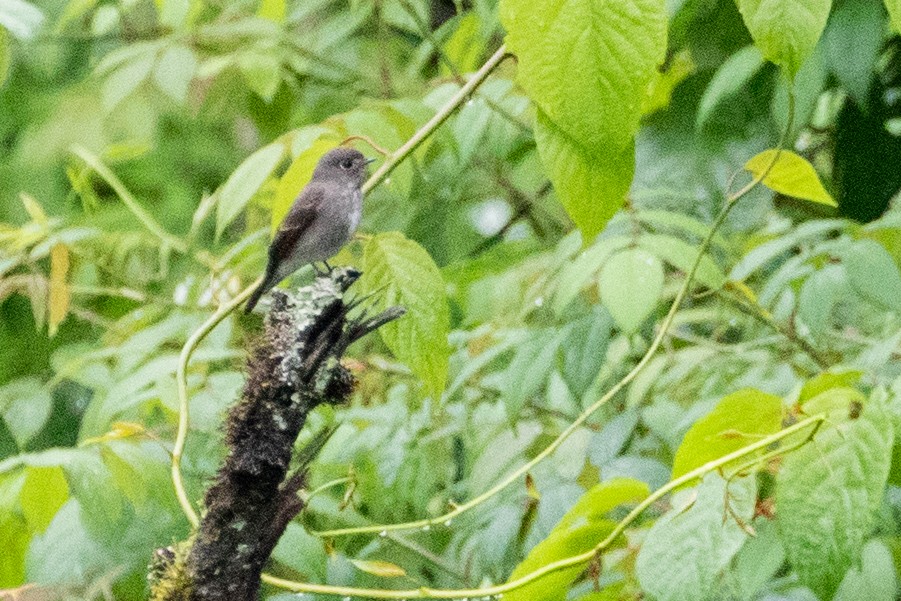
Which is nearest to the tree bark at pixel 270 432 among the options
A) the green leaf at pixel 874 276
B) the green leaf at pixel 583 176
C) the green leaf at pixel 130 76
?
the green leaf at pixel 583 176

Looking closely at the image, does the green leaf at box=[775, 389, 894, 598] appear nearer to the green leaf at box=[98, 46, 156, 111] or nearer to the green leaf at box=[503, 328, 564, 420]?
the green leaf at box=[503, 328, 564, 420]

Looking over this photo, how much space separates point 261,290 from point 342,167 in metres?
0.09

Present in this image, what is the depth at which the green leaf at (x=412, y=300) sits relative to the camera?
1.72 ft

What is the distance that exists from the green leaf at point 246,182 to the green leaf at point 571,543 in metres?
0.38

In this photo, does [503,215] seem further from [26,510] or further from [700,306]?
[26,510]

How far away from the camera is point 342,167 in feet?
2.08

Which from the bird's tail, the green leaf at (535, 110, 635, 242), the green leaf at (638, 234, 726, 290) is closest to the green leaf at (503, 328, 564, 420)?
the green leaf at (638, 234, 726, 290)

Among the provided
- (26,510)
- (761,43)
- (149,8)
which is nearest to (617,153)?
(761,43)

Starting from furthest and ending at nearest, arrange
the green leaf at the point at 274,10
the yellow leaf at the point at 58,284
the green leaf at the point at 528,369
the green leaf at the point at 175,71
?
1. the green leaf at the point at 274,10
2. the green leaf at the point at 175,71
3. the yellow leaf at the point at 58,284
4. the green leaf at the point at 528,369

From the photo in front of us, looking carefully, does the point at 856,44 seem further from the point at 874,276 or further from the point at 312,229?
the point at 312,229

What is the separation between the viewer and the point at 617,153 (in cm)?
43

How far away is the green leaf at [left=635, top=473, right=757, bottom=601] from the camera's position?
0.54 metres

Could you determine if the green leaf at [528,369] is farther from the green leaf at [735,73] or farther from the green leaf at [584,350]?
the green leaf at [735,73]

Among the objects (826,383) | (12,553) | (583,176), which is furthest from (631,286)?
(12,553)
